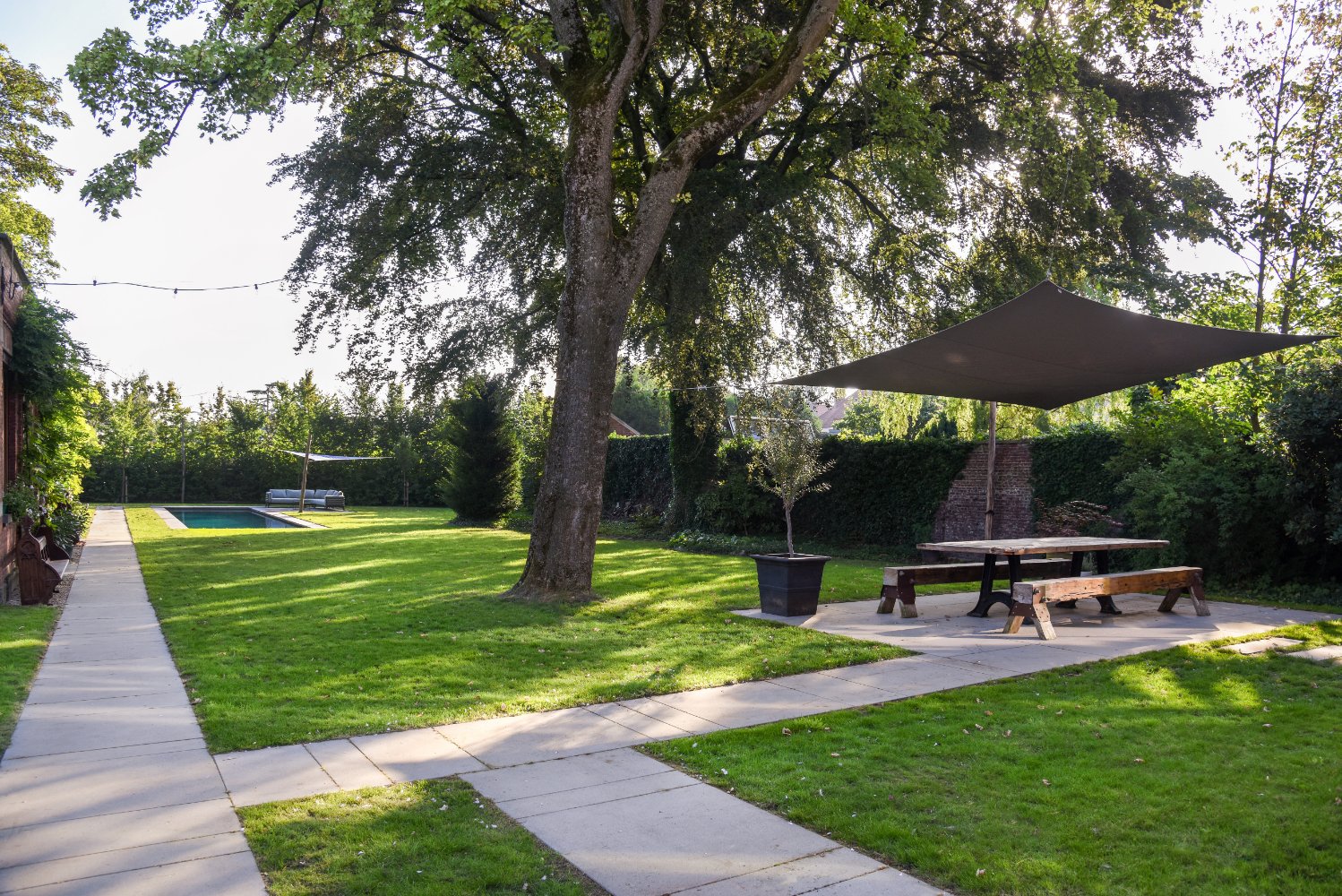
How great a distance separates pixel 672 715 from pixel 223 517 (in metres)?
24.8

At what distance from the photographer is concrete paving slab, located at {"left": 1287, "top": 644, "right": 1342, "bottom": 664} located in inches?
243

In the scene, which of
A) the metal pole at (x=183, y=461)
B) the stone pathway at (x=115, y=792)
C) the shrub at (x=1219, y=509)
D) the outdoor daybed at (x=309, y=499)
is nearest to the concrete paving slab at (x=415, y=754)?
the stone pathway at (x=115, y=792)

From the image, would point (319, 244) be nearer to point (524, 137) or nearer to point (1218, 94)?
point (524, 137)

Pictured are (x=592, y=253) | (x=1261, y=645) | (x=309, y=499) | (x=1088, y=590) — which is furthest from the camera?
(x=309, y=499)

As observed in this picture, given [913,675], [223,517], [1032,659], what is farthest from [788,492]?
[223,517]

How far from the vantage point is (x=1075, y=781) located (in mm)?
3672

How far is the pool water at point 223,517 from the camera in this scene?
2387 centimetres

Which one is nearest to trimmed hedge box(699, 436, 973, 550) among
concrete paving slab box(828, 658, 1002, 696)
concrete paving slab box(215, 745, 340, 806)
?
concrete paving slab box(828, 658, 1002, 696)

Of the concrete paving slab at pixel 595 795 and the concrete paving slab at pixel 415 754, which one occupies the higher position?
the concrete paving slab at pixel 595 795

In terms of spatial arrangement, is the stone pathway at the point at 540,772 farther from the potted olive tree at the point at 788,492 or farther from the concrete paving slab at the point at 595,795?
the potted olive tree at the point at 788,492

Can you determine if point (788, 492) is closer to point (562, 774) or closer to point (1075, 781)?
point (1075, 781)

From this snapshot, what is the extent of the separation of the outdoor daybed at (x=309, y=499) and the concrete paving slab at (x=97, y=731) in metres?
24.2

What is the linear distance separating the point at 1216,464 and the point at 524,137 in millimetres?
9278

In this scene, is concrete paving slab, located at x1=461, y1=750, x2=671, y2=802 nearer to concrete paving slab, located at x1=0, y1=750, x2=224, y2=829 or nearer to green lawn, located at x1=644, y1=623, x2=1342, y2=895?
green lawn, located at x1=644, y1=623, x2=1342, y2=895
